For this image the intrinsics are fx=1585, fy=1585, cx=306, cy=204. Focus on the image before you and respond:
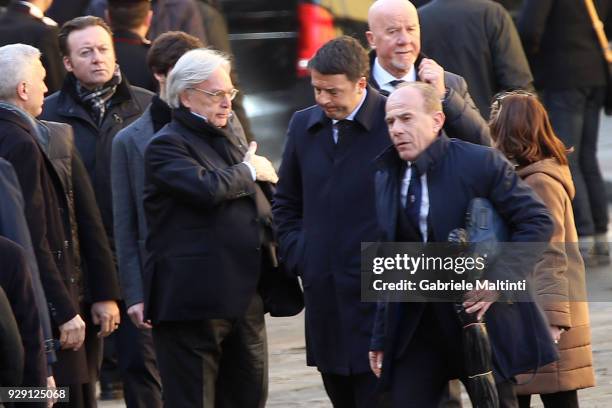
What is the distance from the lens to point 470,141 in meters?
6.10

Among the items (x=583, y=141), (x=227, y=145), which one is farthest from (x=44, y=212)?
(x=583, y=141)

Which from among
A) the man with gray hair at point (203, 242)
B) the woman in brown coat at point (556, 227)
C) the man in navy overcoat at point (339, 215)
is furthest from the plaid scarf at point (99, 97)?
the woman in brown coat at point (556, 227)

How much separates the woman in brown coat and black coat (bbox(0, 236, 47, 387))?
78.7 inches

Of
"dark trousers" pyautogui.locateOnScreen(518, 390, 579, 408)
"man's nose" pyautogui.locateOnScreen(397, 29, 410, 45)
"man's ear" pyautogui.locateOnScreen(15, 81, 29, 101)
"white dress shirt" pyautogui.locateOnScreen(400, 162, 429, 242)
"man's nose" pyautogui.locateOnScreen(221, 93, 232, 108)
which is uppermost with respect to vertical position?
"man's nose" pyautogui.locateOnScreen(397, 29, 410, 45)

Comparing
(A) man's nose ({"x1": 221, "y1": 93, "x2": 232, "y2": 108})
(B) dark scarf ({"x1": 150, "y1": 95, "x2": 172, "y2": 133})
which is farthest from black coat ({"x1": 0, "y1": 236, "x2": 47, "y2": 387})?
(B) dark scarf ({"x1": 150, "y1": 95, "x2": 172, "y2": 133})

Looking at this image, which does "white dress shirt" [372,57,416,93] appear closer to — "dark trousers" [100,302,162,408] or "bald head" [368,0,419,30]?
"bald head" [368,0,419,30]

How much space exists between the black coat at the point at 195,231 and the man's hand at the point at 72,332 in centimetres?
27

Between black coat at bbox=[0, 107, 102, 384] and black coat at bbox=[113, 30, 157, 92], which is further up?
black coat at bbox=[113, 30, 157, 92]

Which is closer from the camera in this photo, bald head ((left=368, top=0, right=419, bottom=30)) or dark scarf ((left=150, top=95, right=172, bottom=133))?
dark scarf ((left=150, top=95, right=172, bottom=133))

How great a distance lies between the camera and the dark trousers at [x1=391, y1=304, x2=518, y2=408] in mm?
5504

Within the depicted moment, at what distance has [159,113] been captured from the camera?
6.55 metres

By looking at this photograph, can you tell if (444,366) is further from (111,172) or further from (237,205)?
(111,172)

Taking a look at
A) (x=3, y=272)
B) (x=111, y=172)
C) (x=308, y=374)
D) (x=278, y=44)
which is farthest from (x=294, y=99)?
(x=3, y=272)

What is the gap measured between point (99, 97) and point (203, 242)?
1.57 meters
